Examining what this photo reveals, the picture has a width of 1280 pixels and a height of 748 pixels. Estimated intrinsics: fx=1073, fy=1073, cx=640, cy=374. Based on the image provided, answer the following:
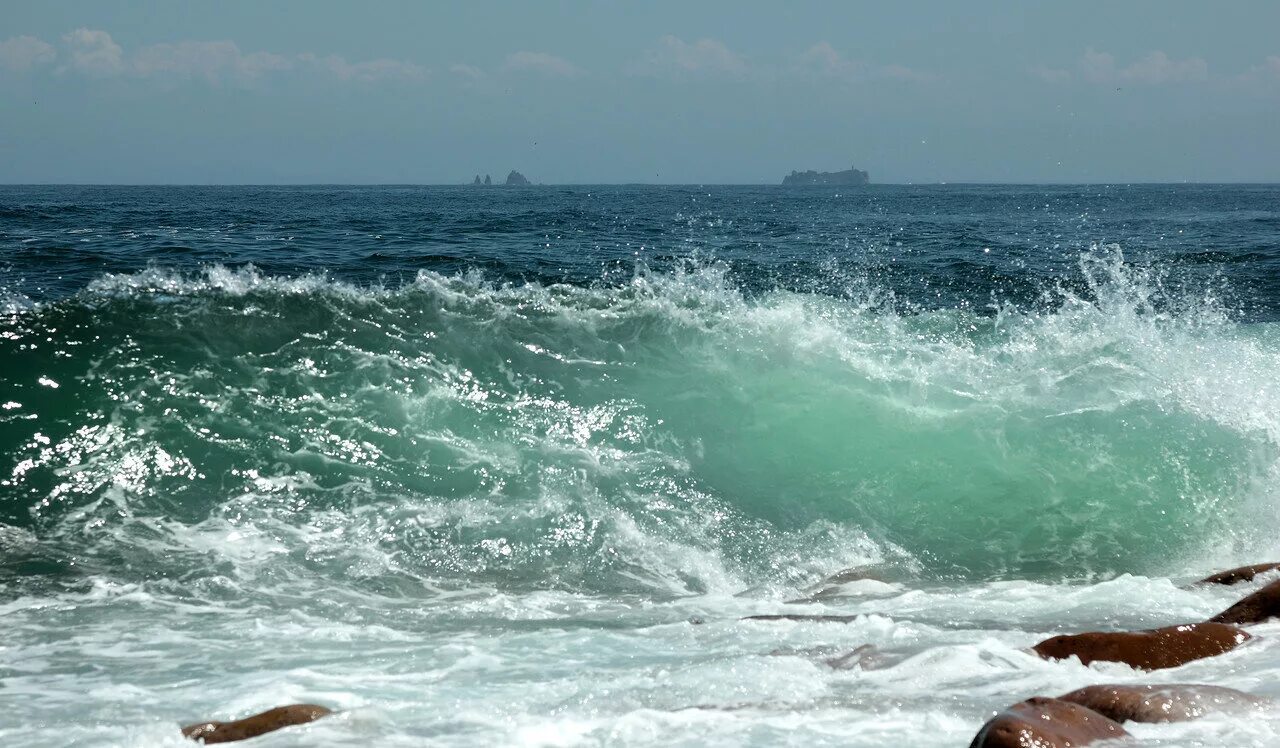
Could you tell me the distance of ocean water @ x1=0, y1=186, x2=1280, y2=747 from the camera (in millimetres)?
4902

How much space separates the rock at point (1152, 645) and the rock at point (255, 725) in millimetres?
3360

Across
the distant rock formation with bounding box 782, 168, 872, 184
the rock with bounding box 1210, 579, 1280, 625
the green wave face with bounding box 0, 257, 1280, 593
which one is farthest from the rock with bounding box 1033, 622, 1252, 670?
the distant rock formation with bounding box 782, 168, 872, 184

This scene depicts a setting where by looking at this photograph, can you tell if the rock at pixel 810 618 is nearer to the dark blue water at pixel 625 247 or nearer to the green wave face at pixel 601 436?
the green wave face at pixel 601 436

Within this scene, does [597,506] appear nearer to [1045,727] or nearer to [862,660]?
[862,660]

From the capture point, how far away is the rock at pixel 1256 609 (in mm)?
5473

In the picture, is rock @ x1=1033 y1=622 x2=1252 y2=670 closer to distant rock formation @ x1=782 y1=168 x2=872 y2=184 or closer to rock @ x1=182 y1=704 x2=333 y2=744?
rock @ x1=182 y1=704 x2=333 y2=744

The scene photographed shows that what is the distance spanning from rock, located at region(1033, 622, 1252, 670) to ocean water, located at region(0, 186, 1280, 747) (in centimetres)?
10

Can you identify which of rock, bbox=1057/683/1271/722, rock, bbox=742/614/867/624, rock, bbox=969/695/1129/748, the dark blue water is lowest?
rock, bbox=742/614/867/624

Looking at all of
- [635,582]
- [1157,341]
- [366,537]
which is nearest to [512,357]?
[366,537]

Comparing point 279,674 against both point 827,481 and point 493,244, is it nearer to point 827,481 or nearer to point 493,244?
point 827,481

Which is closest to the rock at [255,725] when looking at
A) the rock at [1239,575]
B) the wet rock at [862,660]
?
the wet rock at [862,660]

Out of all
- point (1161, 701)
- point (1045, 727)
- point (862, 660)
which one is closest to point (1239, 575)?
point (862, 660)

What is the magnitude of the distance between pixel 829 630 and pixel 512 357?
6.00 m

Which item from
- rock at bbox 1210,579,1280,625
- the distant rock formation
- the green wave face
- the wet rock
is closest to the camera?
the wet rock
